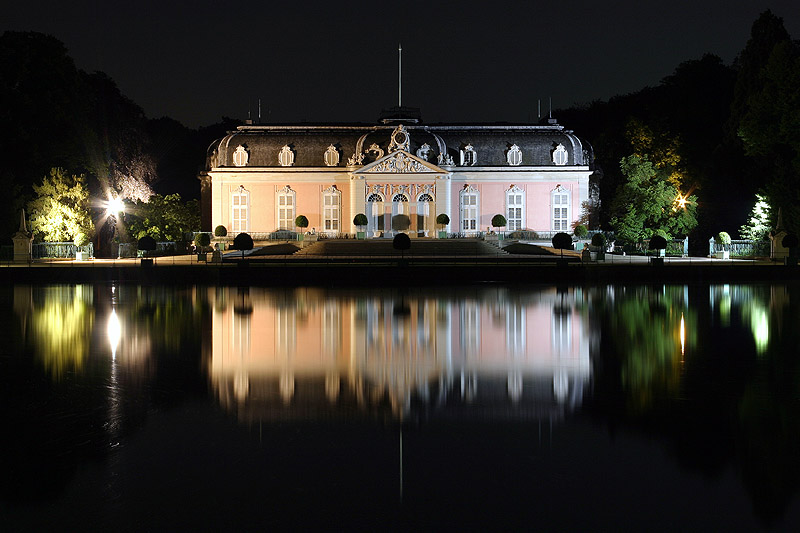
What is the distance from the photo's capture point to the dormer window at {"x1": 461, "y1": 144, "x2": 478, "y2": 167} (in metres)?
57.8

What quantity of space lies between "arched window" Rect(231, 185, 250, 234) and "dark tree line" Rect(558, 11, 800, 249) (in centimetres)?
2290

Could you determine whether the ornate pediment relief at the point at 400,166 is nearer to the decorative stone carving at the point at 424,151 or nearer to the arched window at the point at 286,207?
the decorative stone carving at the point at 424,151

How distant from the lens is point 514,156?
189 ft

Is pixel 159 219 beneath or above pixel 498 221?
above

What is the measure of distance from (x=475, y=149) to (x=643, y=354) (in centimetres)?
4446

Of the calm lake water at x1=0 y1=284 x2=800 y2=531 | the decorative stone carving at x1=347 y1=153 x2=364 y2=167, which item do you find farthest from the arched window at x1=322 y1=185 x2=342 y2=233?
the calm lake water at x1=0 y1=284 x2=800 y2=531

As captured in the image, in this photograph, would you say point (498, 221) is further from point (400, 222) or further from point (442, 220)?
point (400, 222)

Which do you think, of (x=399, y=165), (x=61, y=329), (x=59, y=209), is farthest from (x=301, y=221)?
(x=61, y=329)

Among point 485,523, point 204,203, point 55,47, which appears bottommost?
point 485,523

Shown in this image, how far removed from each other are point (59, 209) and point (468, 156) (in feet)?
81.9

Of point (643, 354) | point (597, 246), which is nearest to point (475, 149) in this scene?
point (597, 246)

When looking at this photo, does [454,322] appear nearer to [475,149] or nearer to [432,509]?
[432,509]

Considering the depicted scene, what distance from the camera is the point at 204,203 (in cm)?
6241

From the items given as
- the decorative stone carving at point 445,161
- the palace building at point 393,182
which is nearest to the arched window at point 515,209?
the palace building at point 393,182
